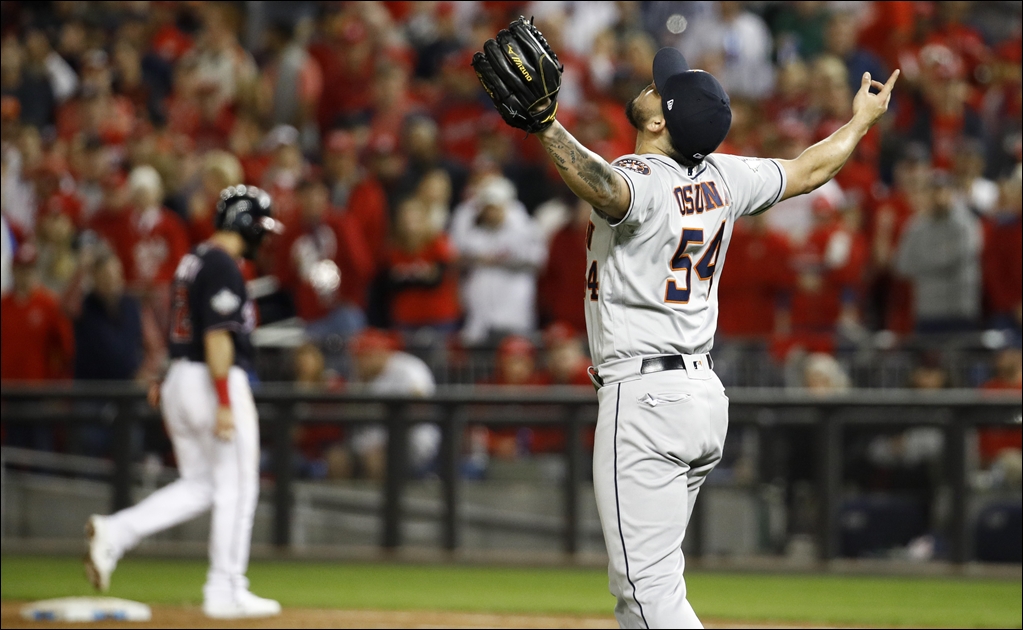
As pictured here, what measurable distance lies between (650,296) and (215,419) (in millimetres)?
3242

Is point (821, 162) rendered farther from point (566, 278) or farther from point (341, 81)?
point (341, 81)

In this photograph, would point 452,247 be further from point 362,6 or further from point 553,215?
point 362,6

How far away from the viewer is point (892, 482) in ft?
33.9

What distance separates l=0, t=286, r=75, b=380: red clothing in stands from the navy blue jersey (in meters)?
4.80

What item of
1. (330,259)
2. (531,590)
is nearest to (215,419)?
(531,590)

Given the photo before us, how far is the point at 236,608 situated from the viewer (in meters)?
7.04

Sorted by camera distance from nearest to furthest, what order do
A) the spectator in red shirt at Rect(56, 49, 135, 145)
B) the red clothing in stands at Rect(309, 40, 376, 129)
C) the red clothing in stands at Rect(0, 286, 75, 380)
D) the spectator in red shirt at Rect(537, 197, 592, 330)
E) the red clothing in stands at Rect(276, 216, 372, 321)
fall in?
the red clothing in stands at Rect(0, 286, 75, 380)
the spectator in red shirt at Rect(537, 197, 592, 330)
the red clothing in stands at Rect(276, 216, 372, 321)
the spectator in red shirt at Rect(56, 49, 135, 145)
the red clothing in stands at Rect(309, 40, 376, 129)

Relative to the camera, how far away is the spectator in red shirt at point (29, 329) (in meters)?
11.6

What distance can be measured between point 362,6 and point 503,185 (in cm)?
465

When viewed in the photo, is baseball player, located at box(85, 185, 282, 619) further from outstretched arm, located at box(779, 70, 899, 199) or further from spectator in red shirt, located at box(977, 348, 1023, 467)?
spectator in red shirt, located at box(977, 348, 1023, 467)

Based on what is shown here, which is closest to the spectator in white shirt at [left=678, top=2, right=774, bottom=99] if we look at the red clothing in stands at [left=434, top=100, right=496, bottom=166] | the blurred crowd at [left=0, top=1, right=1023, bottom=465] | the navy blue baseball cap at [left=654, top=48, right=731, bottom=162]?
the blurred crowd at [left=0, top=1, right=1023, bottom=465]

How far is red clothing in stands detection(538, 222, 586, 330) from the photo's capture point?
39.1 ft

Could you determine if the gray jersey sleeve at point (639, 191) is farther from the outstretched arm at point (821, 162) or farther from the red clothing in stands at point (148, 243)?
the red clothing in stands at point (148, 243)

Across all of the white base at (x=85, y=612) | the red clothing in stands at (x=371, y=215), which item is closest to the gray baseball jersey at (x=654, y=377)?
the white base at (x=85, y=612)
